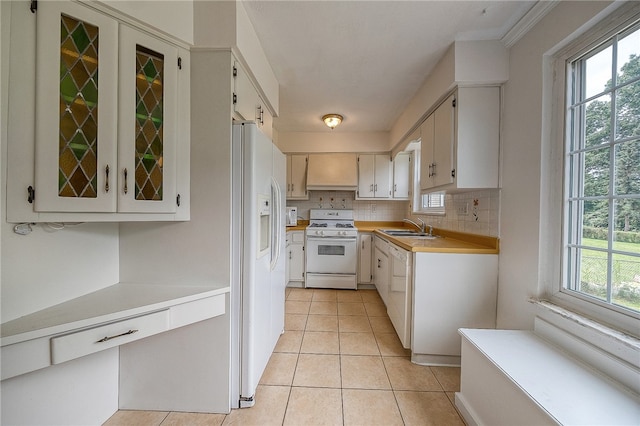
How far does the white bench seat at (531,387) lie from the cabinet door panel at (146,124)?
1.87 meters

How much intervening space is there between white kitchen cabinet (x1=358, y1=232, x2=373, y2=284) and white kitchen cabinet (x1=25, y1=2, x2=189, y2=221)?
8.58 feet

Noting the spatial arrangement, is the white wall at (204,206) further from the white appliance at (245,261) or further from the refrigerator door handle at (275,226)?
the refrigerator door handle at (275,226)

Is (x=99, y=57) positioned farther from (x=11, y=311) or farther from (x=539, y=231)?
(x=539, y=231)

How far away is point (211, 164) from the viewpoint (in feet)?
4.40

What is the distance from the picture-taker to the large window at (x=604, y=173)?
1.02 m

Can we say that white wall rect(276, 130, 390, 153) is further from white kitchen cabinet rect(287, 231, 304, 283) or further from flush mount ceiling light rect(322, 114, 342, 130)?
white kitchen cabinet rect(287, 231, 304, 283)

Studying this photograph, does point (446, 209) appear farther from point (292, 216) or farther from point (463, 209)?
point (292, 216)

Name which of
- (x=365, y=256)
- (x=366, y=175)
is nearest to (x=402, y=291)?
(x=365, y=256)

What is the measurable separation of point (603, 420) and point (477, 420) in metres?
0.59

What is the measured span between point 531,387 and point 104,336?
181 cm

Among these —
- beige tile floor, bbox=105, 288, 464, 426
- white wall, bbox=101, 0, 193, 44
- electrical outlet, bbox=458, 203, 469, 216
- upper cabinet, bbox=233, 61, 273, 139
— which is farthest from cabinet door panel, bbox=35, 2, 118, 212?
electrical outlet, bbox=458, 203, 469, 216

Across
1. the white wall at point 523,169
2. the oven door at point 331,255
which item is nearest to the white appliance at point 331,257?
the oven door at point 331,255

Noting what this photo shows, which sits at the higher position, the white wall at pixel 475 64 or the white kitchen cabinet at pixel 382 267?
the white wall at pixel 475 64

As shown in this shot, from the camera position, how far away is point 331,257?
342cm
